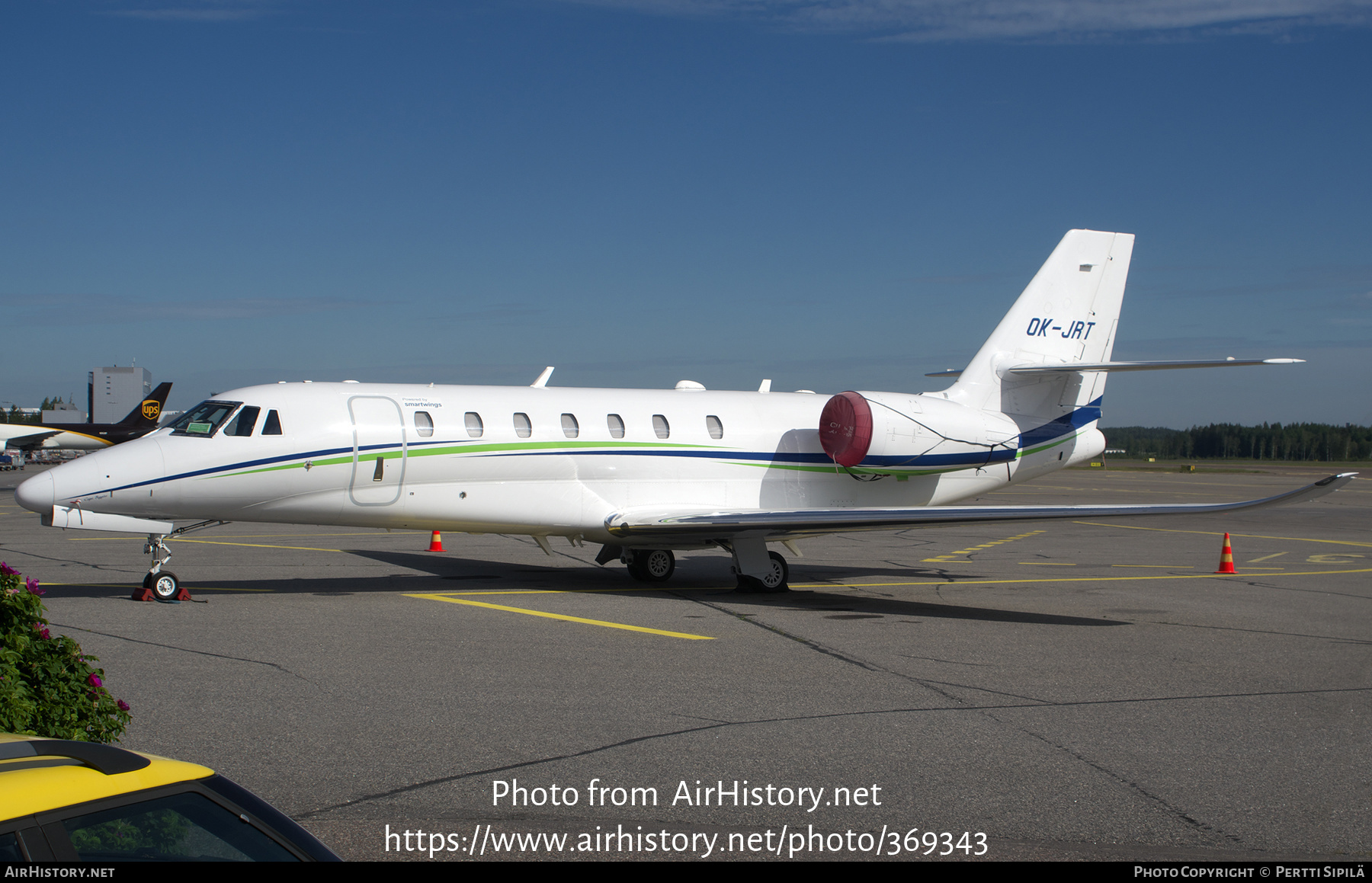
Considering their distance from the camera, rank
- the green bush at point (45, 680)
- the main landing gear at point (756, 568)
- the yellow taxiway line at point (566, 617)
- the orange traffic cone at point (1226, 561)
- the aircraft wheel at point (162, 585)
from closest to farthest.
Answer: the green bush at point (45, 680)
the yellow taxiway line at point (566, 617)
the aircraft wheel at point (162, 585)
the main landing gear at point (756, 568)
the orange traffic cone at point (1226, 561)

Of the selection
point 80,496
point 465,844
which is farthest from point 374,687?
point 80,496

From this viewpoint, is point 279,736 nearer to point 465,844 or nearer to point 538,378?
point 465,844

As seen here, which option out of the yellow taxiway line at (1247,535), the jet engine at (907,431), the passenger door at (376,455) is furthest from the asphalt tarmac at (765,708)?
the yellow taxiway line at (1247,535)

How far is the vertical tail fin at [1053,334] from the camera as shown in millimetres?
17797

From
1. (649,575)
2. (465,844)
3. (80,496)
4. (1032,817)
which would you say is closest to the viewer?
(465,844)

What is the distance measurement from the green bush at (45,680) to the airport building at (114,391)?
108 metres

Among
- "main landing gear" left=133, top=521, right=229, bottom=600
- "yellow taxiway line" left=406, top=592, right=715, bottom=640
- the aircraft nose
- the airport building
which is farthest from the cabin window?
the airport building

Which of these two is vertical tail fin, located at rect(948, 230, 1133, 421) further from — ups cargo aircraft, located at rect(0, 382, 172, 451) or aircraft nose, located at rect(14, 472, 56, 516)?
ups cargo aircraft, located at rect(0, 382, 172, 451)

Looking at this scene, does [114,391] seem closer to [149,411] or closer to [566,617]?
[149,411]

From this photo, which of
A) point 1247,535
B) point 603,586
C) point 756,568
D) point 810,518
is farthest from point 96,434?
point 1247,535

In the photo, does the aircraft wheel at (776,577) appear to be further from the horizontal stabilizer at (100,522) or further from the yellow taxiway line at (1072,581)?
the horizontal stabilizer at (100,522)

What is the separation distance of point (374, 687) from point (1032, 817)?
513 cm

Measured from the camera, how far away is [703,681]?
8781 millimetres

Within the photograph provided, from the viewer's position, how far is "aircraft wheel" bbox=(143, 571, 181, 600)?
41.4 feet
